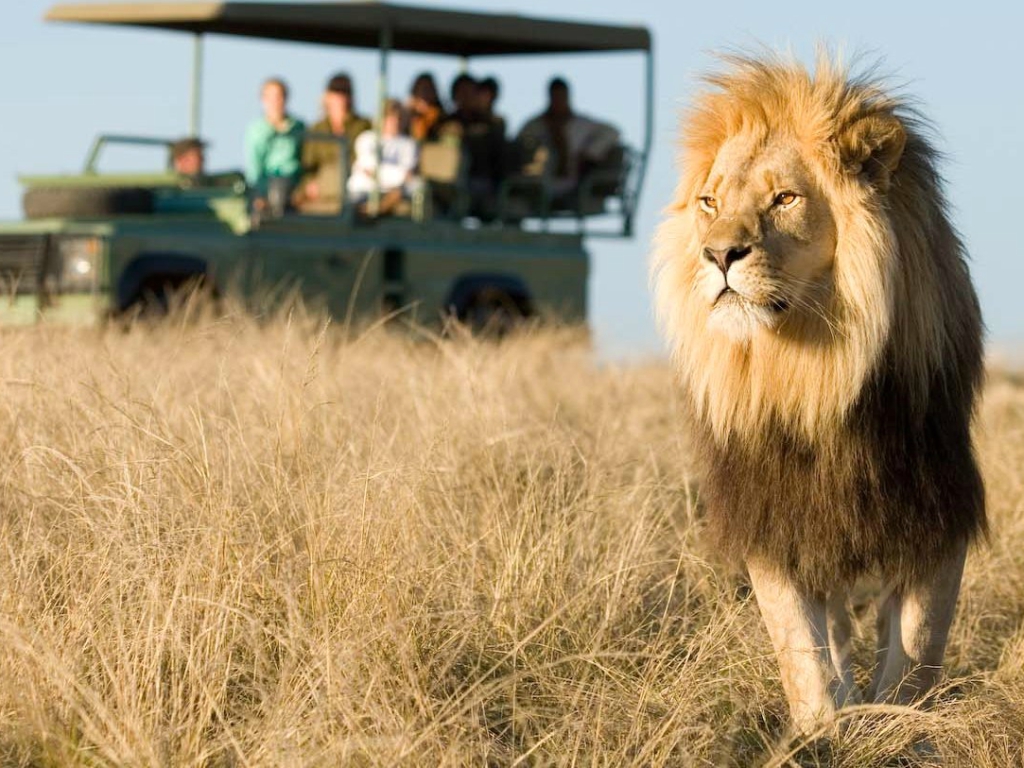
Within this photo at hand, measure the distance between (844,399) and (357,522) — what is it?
42.1 inches

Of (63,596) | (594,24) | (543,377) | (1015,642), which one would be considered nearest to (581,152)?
(594,24)

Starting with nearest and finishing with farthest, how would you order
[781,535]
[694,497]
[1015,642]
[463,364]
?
[781,535] → [1015,642] → [694,497] → [463,364]

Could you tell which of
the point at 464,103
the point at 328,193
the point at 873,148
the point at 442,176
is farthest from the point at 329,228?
the point at 873,148

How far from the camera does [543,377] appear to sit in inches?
311

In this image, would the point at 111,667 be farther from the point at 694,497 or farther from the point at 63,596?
the point at 694,497

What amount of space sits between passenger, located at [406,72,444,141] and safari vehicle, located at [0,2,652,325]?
0.21 metres

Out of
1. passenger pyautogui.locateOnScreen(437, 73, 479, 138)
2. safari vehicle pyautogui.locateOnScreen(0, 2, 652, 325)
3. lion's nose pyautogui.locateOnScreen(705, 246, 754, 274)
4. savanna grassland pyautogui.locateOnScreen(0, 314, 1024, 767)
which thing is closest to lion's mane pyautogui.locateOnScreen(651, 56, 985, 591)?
lion's nose pyautogui.locateOnScreen(705, 246, 754, 274)

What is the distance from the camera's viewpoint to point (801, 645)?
12.1 feet

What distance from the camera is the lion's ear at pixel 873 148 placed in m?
3.63

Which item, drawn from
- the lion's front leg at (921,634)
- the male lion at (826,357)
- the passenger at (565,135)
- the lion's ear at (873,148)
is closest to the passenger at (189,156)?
the passenger at (565,135)

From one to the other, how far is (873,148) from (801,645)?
108 centimetres

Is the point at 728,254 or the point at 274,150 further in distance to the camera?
the point at 274,150

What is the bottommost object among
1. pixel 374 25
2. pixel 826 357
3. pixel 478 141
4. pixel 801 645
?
pixel 801 645

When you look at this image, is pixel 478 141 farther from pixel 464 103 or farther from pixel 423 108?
pixel 423 108
